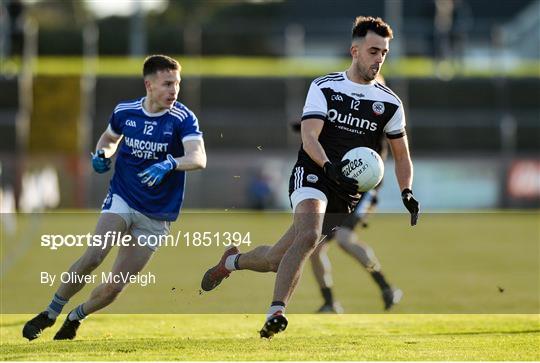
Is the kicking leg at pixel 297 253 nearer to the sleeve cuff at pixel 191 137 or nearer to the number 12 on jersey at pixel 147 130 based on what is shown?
the sleeve cuff at pixel 191 137

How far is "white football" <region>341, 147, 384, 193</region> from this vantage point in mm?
8672

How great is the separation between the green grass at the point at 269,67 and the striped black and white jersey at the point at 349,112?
28553mm

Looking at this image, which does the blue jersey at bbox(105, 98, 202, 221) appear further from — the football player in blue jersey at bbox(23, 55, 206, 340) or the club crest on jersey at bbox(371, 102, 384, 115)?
the club crest on jersey at bbox(371, 102, 384, 115)

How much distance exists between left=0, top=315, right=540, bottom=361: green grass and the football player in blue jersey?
1.09 feet

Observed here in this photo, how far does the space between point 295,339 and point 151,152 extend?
5.79ft

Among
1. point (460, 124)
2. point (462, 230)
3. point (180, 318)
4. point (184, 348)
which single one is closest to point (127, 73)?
point (460, 124)

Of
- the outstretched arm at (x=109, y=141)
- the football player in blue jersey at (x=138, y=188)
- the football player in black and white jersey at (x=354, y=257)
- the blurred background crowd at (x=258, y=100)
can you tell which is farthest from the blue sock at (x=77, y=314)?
the blurred background crowd at (x=258, y=100)

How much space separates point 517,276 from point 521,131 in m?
21.0

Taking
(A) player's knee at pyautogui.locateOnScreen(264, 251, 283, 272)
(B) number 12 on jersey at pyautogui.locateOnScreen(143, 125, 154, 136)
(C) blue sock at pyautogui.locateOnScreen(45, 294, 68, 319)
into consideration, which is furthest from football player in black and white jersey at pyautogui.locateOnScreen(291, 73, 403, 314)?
(C) blue sock at pyautogui.locateOnScreen(45, 294, 68, 319)

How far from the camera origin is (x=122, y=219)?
30.0 feet

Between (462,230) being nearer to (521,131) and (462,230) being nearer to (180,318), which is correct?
(521,131)

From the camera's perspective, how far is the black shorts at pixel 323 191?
8.83 meters

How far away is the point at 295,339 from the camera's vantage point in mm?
9281

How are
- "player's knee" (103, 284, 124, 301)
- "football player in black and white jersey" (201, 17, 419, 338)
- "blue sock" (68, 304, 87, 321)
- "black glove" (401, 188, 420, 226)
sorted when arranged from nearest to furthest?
1. "football player in black and white jersey" (201, 17, 419, 338)
2. "black glove" (401, 188, 420, 226)
3. "player's knee" (103, 284, 124, 301)
4. "blue sock" (68, 304, 87, 321)
